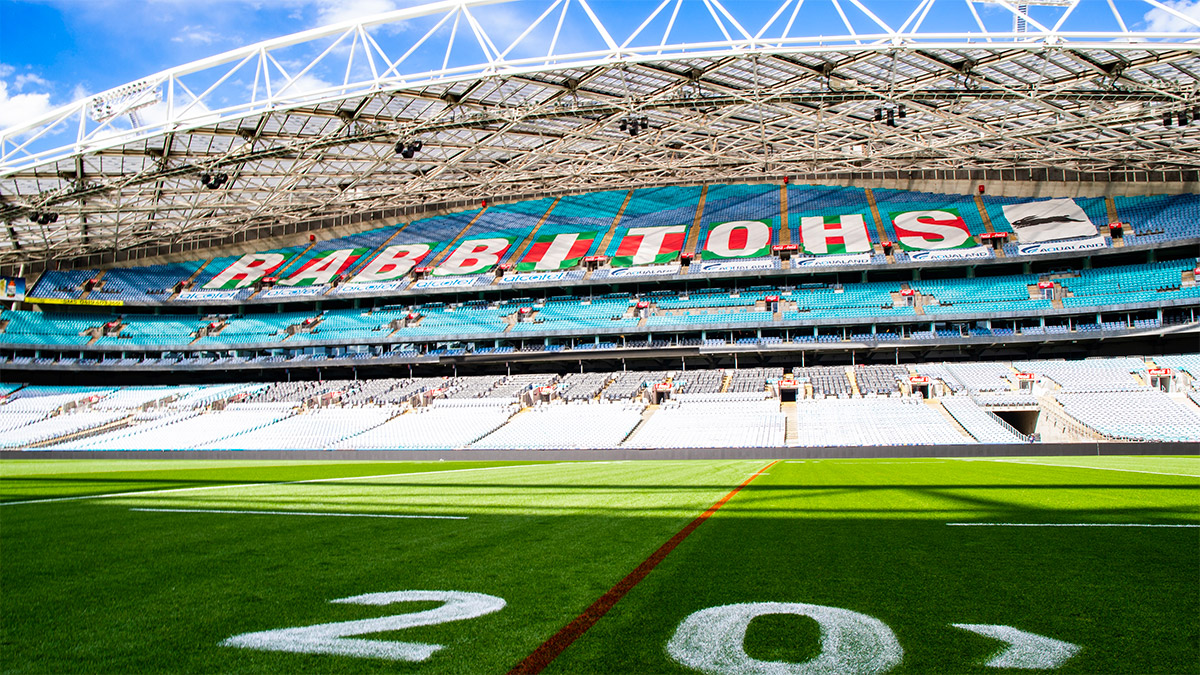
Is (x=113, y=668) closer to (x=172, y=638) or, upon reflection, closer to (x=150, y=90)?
(x=172, y=638)

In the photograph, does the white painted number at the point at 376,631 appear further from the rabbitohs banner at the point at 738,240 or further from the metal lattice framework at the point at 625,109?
the rabbitohs banner at the point at 738,240

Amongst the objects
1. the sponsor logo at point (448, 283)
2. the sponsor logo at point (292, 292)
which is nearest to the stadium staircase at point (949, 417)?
the sponsor logo at point (448, 283)

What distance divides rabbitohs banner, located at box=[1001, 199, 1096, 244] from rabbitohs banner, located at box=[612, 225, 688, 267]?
70.3ft

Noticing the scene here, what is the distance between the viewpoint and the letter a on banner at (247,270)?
53.9 meters

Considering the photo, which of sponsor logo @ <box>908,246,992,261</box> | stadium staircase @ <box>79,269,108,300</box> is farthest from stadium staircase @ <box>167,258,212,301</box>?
sponsor logo @ <box>908,246,992,261</box>

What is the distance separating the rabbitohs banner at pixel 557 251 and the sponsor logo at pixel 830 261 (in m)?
15.0

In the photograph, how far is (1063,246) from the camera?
40438mm

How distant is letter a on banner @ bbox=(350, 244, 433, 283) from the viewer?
51.4 m

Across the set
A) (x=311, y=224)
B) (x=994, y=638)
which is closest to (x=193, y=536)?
(x=994, y=638)

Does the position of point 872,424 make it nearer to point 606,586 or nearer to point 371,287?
point 606,586

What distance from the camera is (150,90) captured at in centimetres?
2417

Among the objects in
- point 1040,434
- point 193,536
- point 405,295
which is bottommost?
point 1040,434

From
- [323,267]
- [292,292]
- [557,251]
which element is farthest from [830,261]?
[292,292]

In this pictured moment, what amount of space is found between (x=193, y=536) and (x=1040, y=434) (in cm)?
3261
